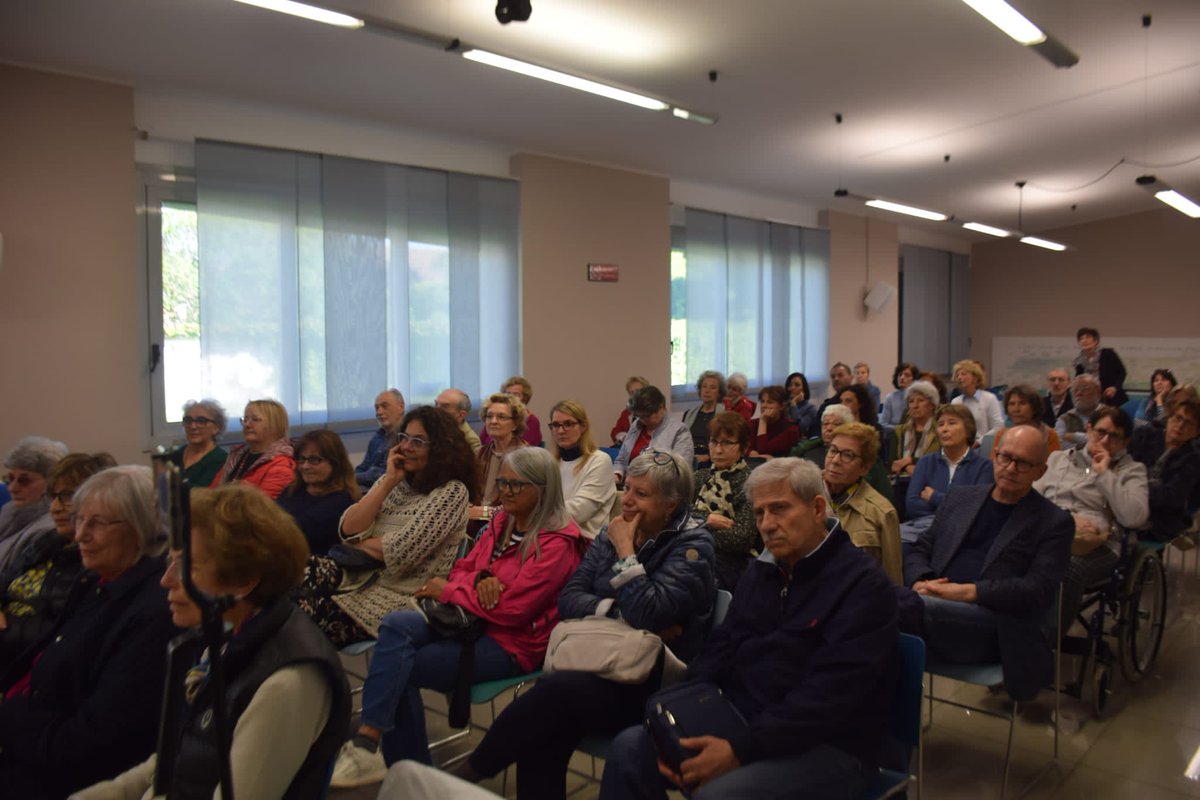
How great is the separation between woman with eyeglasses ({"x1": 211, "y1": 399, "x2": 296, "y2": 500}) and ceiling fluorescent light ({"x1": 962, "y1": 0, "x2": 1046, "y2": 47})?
3538 millimetres

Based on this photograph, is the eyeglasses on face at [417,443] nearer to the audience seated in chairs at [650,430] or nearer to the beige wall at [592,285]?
the audience seated in chairs at [650,430]

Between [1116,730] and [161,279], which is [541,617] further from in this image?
[161,279]

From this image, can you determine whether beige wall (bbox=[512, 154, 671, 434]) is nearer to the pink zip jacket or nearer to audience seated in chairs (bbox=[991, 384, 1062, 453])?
audience seated in chairs (bbox=[991, 384, 1062, 453])

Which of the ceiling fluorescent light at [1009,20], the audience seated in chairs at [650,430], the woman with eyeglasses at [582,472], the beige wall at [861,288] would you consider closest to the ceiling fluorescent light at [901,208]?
the beige wall at [861,288]

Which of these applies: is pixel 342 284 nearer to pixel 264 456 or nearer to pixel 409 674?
pixel 264 456

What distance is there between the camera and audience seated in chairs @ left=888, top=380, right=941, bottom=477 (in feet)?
A: 16.5

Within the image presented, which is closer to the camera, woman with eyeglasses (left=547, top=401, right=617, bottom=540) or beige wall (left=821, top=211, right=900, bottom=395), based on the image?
woman with eyeglasses (left=547, top=401, right=617, bottom=540)

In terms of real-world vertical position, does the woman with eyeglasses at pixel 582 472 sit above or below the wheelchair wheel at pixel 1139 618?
above

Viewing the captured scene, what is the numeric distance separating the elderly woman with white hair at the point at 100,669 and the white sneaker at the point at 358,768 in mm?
819

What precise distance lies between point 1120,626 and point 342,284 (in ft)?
16.9

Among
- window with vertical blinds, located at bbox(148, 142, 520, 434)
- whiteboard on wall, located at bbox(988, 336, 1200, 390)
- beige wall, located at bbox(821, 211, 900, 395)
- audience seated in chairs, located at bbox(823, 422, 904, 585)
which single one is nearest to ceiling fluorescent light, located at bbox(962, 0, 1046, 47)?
audience seated in chairs, located at bbox(823, 422, 904, 585)

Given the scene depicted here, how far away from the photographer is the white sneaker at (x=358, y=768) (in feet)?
7.95

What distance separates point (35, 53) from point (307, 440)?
325 centimetres

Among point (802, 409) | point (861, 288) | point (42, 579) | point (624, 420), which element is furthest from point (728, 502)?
point (861, 288)
